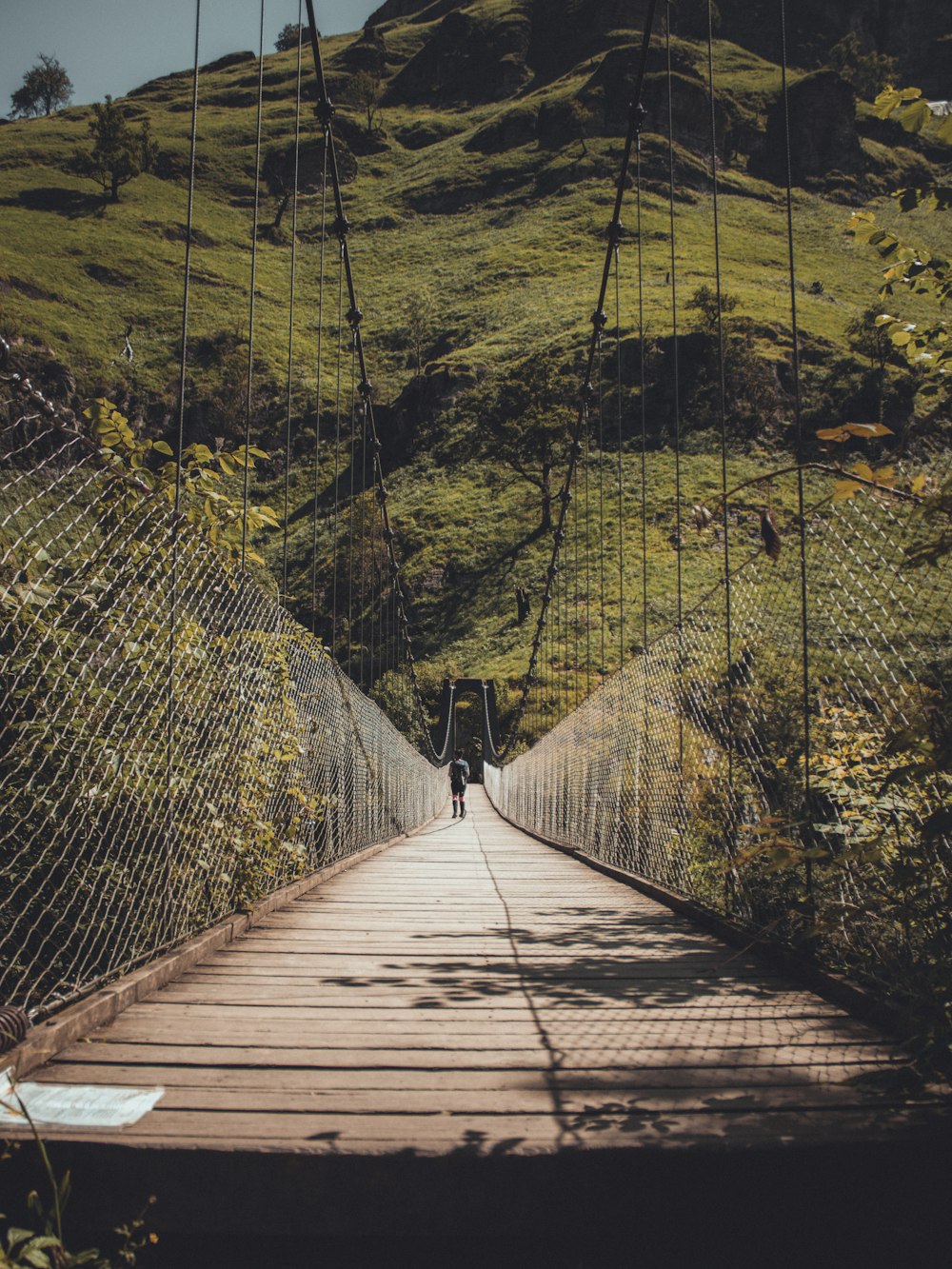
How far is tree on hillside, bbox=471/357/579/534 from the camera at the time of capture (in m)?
33.3

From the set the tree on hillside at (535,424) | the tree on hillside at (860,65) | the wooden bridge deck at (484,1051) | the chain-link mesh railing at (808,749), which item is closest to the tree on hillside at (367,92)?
the tree on hillside at (860,65)

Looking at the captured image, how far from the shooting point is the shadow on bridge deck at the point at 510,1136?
120 cm

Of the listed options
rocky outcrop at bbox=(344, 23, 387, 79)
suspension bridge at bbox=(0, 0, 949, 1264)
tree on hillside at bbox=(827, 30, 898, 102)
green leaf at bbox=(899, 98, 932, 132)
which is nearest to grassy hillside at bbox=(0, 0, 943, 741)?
rocky outcrop at bbox=(344, 23, 387, 79)

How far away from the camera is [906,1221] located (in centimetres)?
126

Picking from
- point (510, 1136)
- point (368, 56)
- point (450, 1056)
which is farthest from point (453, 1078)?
point (368, 56)

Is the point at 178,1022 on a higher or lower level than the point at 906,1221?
higher

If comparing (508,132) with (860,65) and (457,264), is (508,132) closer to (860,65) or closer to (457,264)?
(457,264)

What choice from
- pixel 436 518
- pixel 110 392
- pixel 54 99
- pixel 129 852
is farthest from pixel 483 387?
pixel 54 99

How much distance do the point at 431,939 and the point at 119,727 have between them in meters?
1.24

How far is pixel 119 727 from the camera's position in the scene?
2.21 m

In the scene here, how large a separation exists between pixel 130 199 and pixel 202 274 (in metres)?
11.5

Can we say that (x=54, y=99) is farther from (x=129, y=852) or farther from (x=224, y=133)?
(x=129, y=852)

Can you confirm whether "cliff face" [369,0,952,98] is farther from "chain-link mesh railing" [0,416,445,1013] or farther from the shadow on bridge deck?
the shadow on bridge deck

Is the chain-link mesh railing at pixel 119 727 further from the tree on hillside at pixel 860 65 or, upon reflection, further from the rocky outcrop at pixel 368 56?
the rocky outcrop at pixel 368 56
